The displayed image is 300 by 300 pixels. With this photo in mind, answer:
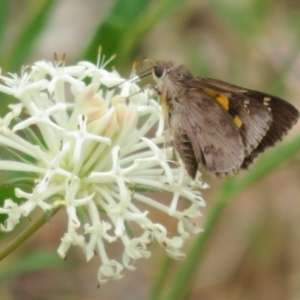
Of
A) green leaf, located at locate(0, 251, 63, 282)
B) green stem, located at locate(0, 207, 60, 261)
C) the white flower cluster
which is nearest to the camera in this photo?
green stem, located at locate(0, 207, 60, 261)

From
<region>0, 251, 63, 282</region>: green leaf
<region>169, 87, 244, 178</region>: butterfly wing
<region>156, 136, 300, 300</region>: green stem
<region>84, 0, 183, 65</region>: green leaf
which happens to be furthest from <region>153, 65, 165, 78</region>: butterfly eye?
<region>0, 251, 63, 282</region>: green leaf

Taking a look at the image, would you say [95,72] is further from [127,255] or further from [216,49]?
[216,49]

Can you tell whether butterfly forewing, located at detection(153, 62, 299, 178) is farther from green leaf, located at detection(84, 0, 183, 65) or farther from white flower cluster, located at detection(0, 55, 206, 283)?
green leaf, located at detection(84, 0, 183, 65)

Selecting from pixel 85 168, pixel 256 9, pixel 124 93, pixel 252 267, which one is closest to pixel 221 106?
pixel 124 93

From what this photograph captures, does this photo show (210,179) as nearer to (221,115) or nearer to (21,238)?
(221,115)

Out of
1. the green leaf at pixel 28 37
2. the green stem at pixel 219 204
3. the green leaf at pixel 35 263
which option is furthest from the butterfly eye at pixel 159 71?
the green leaf at pixel 35 263

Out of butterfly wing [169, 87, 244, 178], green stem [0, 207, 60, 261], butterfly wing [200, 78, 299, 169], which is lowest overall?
green stem [0, 207, 60, 261]
